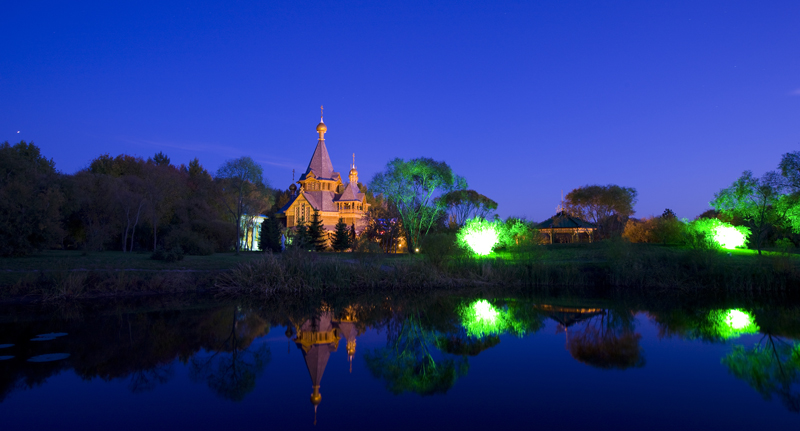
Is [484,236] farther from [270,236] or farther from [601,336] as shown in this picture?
[270,236]

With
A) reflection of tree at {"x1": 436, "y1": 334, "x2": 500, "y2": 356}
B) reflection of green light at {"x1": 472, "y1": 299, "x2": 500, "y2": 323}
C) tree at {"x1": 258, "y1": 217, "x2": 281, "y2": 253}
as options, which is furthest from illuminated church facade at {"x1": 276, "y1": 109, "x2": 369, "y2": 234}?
reflection of tree at {"x1": 436, "y1": 334, "x2": 500, "y2": 356}

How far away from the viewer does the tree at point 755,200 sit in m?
Answer: 33.5

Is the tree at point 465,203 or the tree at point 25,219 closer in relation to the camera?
the tree at point 25,219

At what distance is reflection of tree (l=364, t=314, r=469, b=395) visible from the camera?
7846 millimetres

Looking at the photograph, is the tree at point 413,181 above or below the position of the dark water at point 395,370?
above

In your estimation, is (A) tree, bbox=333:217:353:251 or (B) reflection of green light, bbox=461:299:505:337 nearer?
(B) reflection of green light, bbox=461:299:505:337

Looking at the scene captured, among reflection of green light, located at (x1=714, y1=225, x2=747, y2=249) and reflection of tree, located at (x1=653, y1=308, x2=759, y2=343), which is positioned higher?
reflection of green light, located at (x1=714, y1=225, x2=747, y2=249)

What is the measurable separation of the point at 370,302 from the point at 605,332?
8561mm

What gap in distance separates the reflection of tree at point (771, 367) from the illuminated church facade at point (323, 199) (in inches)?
1786

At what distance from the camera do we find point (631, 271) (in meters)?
22.4

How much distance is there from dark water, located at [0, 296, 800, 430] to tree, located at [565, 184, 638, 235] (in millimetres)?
40148

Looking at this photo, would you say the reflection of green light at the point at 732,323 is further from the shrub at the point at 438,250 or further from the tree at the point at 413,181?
the tree at the point at 413,181

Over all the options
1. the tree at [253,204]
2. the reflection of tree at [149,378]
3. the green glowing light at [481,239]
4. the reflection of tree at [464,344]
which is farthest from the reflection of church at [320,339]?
the tree at [253,204]

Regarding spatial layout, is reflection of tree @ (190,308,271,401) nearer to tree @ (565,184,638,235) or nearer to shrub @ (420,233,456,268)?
shrub @ (420,233,456,268)
